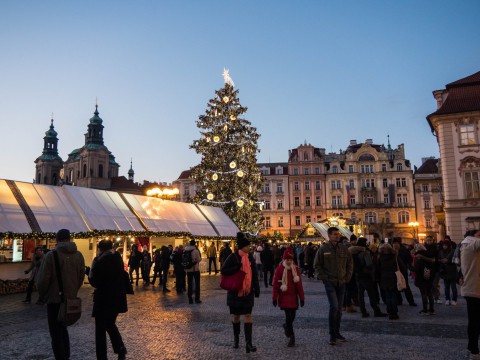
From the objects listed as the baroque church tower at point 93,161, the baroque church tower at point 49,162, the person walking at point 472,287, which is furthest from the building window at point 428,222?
the baroque church tower at point 49,162

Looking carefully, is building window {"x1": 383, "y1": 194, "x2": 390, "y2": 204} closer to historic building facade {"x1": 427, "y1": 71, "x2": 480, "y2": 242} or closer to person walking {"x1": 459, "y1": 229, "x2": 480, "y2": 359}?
historic building facade {"x1": 427, "y1": 71, "x2": 480, "y2": 242}

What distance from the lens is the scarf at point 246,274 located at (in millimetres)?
6770

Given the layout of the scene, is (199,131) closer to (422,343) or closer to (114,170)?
(422,343)

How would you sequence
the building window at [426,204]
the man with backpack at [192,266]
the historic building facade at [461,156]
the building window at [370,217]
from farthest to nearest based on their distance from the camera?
the building window at [370,217], the building window at [426,204], the historic building facade at [461,156], the man with backpack at [192,266]

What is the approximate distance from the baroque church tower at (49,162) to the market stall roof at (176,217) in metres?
84.0

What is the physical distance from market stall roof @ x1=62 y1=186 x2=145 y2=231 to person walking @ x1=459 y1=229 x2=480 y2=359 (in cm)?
1462

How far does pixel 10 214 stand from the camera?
51.1 ft

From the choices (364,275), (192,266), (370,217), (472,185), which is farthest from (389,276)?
(370,217)

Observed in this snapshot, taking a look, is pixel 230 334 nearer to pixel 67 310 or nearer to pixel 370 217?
pixel 67 310

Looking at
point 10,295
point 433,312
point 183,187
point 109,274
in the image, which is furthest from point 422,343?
point 183,187

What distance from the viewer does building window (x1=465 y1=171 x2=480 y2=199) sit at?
92.4 ft

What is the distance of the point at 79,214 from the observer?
59.7 feet

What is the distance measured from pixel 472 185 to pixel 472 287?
2511cm

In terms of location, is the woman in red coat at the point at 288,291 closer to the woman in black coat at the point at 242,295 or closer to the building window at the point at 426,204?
the woman in black coat at the point at 242,295
